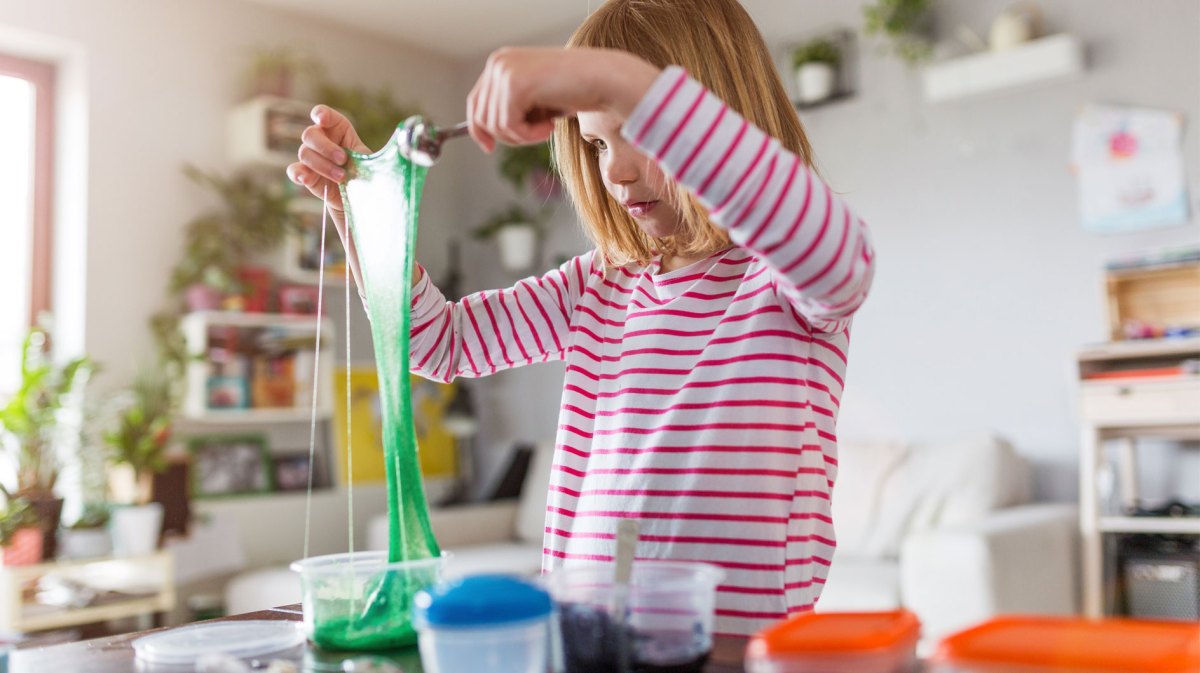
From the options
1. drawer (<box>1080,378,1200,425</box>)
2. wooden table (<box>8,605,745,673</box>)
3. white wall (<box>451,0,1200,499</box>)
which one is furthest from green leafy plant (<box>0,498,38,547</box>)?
drawer (<box>1080,378,1200,425</box>)

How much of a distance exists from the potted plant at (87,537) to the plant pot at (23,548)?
0.30 feet

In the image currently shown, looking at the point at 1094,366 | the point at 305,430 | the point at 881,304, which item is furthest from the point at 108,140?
the point at 1094,366

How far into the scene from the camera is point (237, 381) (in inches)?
139

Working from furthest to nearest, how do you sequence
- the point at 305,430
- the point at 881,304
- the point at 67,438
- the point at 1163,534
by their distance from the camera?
the point at 305,430, the point at 881,304, the point at 67,438, the point at 1163,534

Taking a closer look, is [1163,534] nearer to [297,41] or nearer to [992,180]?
[992,180]

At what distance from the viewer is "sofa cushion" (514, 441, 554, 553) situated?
3811mm

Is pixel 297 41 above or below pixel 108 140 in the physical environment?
above

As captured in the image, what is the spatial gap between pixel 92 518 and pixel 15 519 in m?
0.21

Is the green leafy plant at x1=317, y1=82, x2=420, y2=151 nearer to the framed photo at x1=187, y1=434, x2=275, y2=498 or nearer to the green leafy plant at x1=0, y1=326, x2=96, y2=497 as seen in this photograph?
the framed photo at x1=187, y1=434, x2=275, y2=498

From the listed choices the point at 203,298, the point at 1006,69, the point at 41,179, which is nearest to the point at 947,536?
the point at 1006,69

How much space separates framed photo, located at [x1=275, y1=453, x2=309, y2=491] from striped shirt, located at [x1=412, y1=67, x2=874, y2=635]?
300 centimetres

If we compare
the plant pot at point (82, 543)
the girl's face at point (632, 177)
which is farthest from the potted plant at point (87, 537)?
the girl's face at point (632, 177)

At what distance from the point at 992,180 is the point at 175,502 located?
8.86 ft

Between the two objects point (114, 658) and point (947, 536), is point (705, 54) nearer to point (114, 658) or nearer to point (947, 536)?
point (114, 658)
